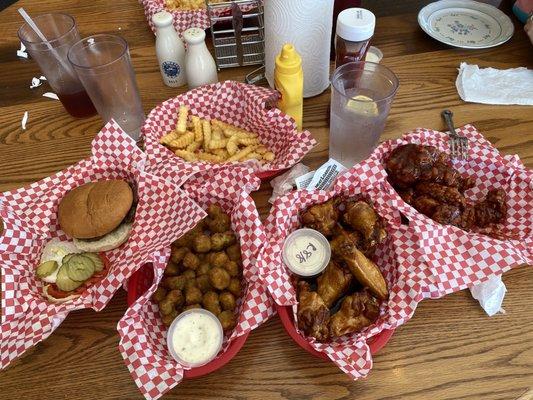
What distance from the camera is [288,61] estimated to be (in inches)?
51.0

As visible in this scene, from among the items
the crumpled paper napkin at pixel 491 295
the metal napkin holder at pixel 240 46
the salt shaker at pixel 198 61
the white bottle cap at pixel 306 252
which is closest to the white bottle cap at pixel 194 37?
the salt shaker at pixel 198 61

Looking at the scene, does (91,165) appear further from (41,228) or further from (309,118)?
(309,118)

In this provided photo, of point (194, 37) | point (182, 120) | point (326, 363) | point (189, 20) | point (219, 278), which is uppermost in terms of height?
point (194, 37)

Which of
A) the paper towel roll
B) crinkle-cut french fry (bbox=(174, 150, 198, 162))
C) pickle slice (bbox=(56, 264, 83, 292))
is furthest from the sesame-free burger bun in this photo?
the paper towel roll

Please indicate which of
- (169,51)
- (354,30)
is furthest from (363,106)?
(169,51)

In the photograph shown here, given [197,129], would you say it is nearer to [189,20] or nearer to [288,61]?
[288,61]

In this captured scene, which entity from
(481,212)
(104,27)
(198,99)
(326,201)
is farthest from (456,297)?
(104,27)

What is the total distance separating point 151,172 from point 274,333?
65cm

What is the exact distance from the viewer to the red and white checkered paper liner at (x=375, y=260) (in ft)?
3.17

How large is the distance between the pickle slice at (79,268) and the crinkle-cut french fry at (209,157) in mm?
503

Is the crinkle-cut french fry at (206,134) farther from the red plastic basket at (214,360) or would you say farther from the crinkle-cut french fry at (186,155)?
the red plastic basket at (214,360)

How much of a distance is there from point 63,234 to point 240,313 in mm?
638

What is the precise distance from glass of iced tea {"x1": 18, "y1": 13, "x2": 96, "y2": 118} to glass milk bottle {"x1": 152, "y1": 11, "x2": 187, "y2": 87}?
307 millimetres

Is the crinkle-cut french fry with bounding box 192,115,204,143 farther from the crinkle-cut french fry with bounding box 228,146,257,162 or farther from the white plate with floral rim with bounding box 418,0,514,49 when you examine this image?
the white plate with floral rim with bounding box 418,0,514,49
